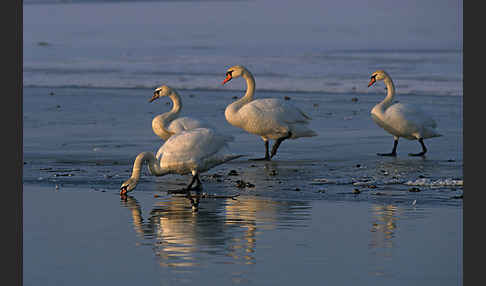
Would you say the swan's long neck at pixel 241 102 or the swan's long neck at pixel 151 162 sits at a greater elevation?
the swan's long neck at pixel 241 102

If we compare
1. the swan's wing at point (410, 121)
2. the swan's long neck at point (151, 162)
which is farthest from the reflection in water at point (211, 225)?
the swan's wing at point (410, 121)

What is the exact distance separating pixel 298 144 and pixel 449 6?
220 ft

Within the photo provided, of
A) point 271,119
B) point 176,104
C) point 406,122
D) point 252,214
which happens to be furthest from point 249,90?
point 252,214

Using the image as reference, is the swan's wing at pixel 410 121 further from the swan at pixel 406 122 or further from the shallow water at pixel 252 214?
the shallow water at pixel 252 214

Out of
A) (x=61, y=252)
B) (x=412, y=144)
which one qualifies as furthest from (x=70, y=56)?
(x=61, y=252)

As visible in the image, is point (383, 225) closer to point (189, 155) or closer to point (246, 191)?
point (246, 191)

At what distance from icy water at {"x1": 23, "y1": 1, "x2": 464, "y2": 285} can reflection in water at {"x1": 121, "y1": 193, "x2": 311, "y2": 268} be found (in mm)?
21

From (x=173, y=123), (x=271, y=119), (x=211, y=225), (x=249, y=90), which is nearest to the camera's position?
(x=211, y=225)

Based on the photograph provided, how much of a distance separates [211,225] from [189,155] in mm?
2162

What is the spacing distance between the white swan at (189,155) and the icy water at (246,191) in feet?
1.00

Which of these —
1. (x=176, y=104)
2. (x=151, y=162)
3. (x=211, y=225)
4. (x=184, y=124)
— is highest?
(x=176, y=104)

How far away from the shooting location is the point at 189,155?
1074 centimetres

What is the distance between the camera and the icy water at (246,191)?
711 centimetres

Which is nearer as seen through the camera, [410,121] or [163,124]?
[163,124]
